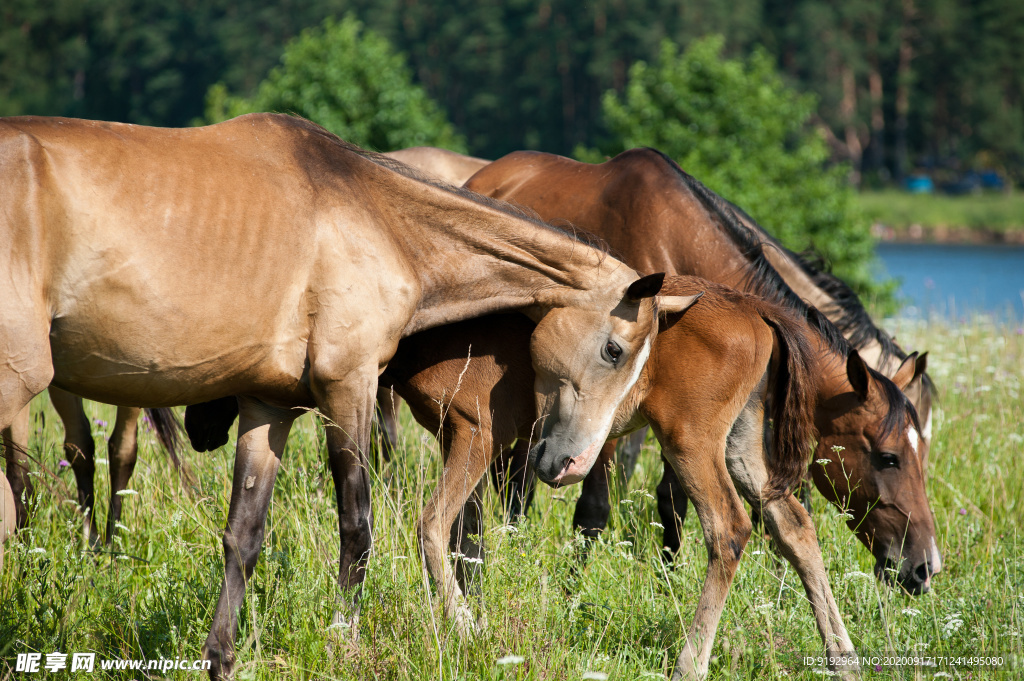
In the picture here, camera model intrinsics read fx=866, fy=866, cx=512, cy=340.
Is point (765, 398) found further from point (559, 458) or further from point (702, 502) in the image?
point (559, 458)

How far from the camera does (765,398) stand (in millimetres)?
3826

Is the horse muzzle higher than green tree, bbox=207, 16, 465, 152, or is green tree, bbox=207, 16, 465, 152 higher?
the horse muzzle

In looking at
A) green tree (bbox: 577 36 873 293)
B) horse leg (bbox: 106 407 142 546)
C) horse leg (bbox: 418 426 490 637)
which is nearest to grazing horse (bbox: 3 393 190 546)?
horse leg (bbox: 106 407 142 546)

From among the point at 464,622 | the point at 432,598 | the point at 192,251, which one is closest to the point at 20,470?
the point at 192,251

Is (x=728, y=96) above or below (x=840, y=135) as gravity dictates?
above

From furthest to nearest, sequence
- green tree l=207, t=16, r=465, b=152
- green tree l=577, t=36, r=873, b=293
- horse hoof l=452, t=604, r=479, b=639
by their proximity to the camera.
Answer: green tree l=207, t=16, r=465, b=152, green tree l=577, t=36, r=873, b=293, horse hoof l=452, t=604, r=479, b=639

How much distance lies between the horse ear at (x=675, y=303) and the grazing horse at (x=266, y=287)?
0.10m

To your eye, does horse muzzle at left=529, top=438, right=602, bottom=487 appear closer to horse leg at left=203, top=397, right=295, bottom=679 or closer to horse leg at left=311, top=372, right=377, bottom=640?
horse leg at left=311, top=372, right=377, bottom=640

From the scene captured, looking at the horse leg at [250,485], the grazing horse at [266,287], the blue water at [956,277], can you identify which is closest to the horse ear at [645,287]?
the grazing horse at [266,287]

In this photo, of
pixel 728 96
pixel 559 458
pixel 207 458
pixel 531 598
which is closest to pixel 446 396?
pixel 559 458

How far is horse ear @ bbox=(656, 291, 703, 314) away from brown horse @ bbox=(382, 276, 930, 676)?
103 mm

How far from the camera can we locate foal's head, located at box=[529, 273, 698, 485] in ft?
11.0

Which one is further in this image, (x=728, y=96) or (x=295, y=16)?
(x=295, y=16)

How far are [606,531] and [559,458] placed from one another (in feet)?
4.02
